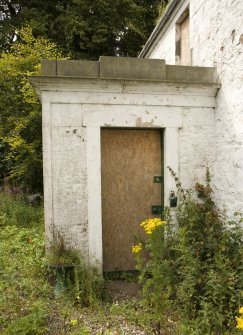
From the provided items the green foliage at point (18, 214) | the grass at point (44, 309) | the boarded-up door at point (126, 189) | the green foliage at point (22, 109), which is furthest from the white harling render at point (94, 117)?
the green foliage at point (22, 109)

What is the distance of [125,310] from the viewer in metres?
3.56

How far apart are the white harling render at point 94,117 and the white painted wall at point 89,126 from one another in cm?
1

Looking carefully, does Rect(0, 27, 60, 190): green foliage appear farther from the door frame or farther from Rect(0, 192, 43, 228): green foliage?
the door frame

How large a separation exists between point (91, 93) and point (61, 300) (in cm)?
286

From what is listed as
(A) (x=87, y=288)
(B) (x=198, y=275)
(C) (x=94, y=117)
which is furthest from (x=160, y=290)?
(C) (x=94, y=117)

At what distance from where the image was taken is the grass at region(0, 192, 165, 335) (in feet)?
10.2

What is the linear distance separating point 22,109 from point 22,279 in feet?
21.7

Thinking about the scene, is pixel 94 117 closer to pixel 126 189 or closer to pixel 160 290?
pixel 126 189

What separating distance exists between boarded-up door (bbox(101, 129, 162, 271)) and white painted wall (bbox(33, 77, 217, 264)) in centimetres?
24

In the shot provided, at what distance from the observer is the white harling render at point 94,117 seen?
4.09 m

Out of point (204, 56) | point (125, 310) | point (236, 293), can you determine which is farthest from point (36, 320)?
point (204, 56)

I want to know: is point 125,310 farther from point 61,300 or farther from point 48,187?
point 48,187

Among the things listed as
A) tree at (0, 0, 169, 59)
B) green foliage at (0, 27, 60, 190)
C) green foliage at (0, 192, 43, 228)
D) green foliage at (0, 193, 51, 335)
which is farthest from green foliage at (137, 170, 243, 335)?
tree at (0, 0, 169, 59)

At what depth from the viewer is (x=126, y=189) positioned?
4.57m
